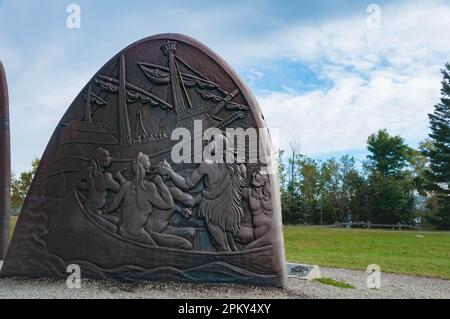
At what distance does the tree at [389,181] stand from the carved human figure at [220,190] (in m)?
40.1

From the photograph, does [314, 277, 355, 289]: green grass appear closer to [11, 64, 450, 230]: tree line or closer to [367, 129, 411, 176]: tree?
[11, 64, 450, 230]: tree line

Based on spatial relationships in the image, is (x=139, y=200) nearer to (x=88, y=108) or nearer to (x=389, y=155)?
(x=88, y=108)

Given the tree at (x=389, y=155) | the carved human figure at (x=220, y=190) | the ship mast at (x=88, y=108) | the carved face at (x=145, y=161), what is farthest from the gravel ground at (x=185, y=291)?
the tree at (x=389, y=155)

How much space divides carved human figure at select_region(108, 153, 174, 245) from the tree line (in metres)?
34.8

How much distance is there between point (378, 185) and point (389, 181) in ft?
4.52

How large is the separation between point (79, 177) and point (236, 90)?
409 centimetres

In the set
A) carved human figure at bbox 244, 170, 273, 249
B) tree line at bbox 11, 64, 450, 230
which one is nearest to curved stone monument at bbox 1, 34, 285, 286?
carved human figure at bbox 244, 170, 273, 249

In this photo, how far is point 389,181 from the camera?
1762 inches

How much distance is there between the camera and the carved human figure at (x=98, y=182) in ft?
27.8

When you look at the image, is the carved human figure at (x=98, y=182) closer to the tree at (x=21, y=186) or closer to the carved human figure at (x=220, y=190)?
the carved human figure at (x=220, y=190)

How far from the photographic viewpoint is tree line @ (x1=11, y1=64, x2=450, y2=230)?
4034 cm

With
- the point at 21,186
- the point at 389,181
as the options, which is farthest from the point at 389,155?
the point at 21,186

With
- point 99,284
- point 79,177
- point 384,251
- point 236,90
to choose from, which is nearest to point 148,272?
point 99,284
